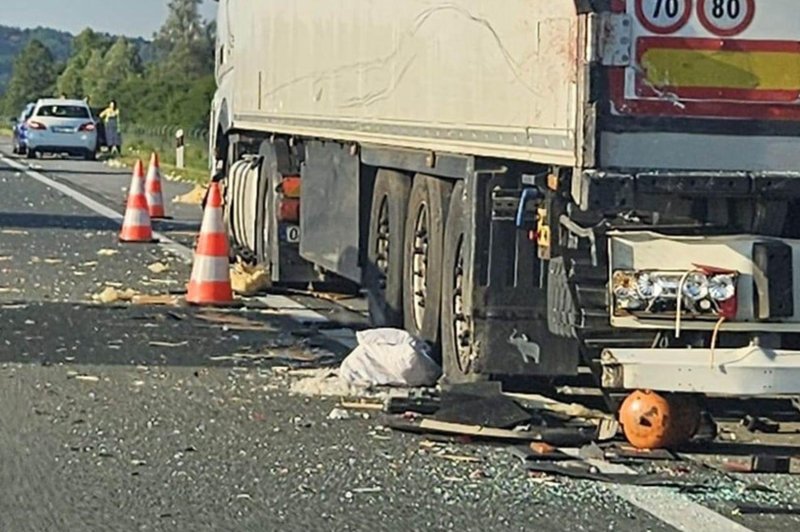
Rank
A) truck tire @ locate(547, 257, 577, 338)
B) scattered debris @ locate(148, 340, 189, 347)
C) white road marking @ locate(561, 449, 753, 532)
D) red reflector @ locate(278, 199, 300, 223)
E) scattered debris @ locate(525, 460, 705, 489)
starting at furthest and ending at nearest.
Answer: red reflector @ locate(278, 199, 300, 223) → scattered debris @ locate(148, 340, 189, 347) → truck tire @ locate(547, 257, 577, 338) → scattered debris @ locate(525, 460, 705, 489) → white road marking @ locate(561, 449, 753, 532)

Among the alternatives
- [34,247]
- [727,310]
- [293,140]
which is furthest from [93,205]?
[727,310]

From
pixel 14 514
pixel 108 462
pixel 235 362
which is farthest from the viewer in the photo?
pixel 235 362

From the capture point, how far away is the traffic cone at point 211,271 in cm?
1462

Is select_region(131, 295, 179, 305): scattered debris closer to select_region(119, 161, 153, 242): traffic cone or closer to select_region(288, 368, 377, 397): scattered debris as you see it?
select_region(288, 368, 377, 397): scattered debris

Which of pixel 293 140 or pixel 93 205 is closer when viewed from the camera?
pixel 293 140

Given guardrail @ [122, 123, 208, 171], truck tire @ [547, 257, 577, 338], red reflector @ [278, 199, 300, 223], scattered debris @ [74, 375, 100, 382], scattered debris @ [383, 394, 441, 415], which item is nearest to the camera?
truck tire @ [547, 257, 577, 338]

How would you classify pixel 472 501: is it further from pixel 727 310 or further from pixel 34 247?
pixel 34 247

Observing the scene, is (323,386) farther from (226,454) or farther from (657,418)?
(657,418)

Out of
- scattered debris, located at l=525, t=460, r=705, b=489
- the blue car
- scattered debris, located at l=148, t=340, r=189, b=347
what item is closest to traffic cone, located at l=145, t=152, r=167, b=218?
scattered debris, located at l=148, t=340, r=189, b=347

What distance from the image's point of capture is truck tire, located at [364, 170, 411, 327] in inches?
464

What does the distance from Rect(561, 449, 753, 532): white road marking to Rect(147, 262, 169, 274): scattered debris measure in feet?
31.4

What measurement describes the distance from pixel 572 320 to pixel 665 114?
1160 millimetres

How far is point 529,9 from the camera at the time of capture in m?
8.59

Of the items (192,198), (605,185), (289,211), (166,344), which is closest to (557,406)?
(605,185)
